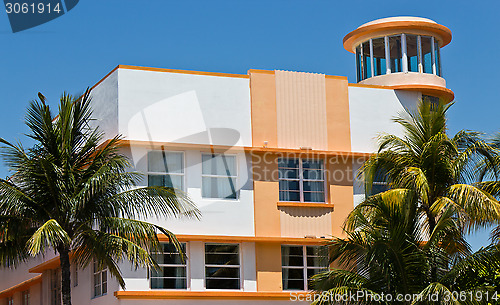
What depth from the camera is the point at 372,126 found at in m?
31.7

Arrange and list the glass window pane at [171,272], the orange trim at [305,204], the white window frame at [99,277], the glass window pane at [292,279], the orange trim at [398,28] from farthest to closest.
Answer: the orange trim at [398,28] → the orange trim at [305,204] → the glass window pane at [292,279] → the white window frame at [99,277] → the glass window pane at [171,272]

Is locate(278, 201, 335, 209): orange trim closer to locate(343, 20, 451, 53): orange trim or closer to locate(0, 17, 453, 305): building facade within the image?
locate(0, 17, 453, 305): building facade

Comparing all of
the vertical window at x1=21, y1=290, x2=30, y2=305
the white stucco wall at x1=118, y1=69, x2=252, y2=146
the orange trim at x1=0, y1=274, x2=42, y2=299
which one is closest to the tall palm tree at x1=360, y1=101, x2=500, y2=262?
the white stucco wall at x1=118, y1=69, x2=252, y2=146

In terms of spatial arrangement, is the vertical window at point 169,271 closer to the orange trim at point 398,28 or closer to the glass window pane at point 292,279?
the glass window pane at point 292,279

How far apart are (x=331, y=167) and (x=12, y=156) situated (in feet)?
37.5

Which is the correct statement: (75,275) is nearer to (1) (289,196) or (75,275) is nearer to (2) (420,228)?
(1) (289,196)

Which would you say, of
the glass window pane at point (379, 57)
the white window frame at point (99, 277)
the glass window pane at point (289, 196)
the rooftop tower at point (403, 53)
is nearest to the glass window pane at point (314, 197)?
the glass window pane at point (289, 196)

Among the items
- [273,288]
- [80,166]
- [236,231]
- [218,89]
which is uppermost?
[218,89]

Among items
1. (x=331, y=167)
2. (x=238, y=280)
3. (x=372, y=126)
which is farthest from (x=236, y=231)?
(x=372, y=126)

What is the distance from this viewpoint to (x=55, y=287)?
32.8 m

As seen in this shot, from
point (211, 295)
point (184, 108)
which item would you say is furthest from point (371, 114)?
point (211, 295)

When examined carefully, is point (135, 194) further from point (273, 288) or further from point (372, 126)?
point (372, 126)

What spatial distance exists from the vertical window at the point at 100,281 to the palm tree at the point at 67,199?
4.10 meters

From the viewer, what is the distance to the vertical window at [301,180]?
30266 mm
